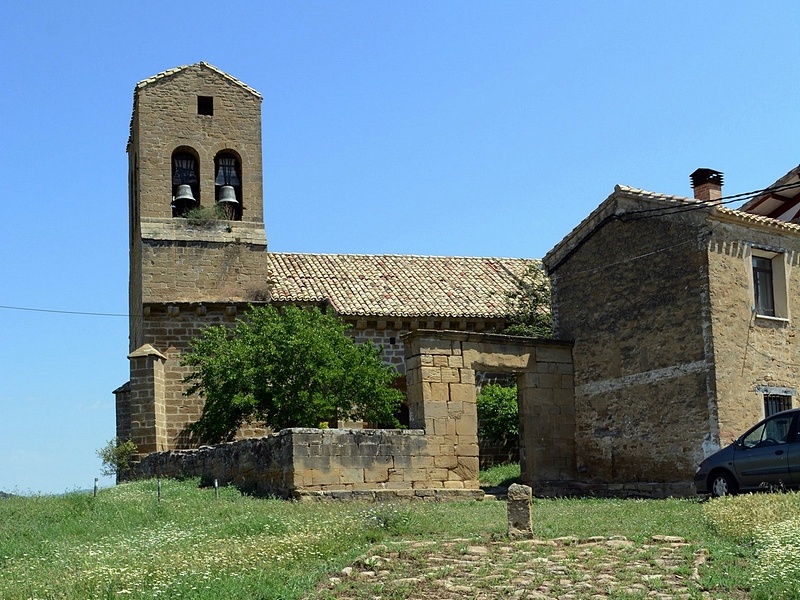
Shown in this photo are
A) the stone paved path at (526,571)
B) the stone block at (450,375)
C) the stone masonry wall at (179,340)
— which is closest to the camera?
the stone paved path at (526,571)

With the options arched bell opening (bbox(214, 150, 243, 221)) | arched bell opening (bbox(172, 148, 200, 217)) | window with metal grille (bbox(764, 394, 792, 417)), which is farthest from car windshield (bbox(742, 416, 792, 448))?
arched bell opening (bbox(172, 148, 200, 217))

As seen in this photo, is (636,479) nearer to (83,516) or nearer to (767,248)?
(767,248)

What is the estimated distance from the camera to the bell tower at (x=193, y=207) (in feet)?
87.5

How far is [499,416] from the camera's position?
26.3m

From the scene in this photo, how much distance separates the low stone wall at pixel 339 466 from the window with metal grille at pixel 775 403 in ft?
18.9

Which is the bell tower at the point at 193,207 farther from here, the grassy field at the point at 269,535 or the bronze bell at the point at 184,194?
the grassy field at the point at 269,535

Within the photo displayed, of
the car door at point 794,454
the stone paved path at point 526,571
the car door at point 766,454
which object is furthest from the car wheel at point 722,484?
the stone paved path at point 526,571

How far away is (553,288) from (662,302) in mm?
3514

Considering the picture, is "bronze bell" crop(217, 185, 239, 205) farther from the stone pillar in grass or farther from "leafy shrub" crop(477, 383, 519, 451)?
the stone pillar in grass

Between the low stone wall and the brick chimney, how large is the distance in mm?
7524

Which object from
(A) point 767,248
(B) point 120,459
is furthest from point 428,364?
(B) point 120,459

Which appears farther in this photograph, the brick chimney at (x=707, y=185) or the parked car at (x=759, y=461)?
the brick chimney at (x=707, y=185)

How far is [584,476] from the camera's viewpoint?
21844 mm

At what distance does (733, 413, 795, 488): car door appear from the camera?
15898 mm
